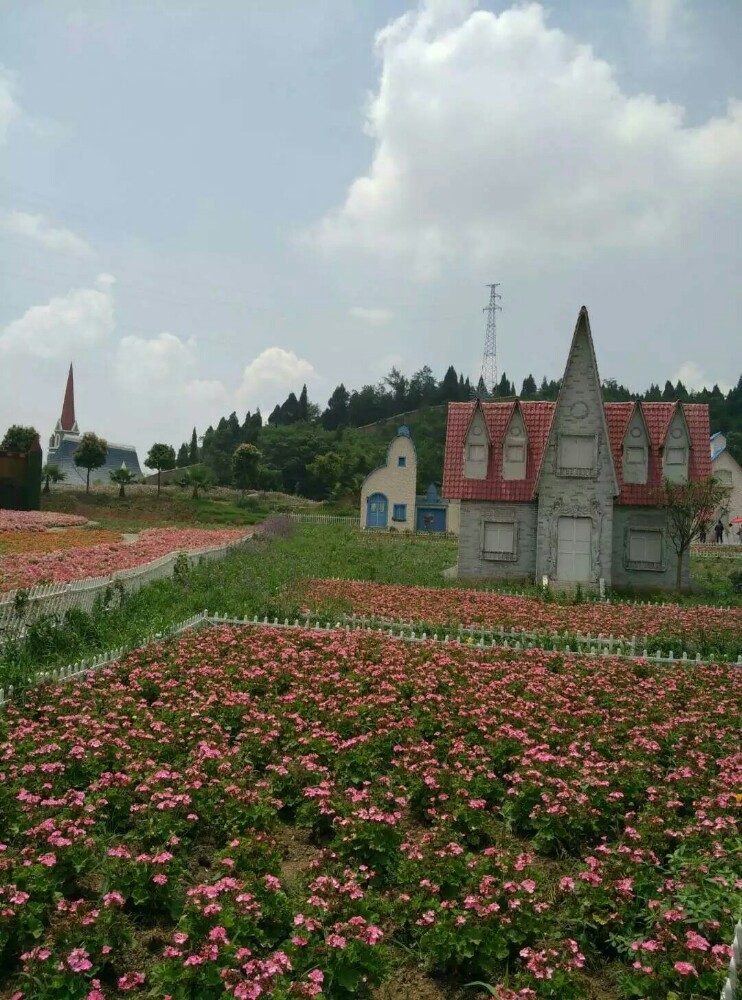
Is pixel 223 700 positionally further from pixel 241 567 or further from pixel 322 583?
pixel 241 567

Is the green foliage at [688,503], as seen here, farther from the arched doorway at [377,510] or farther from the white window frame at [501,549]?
the arched doorway at [377,510]

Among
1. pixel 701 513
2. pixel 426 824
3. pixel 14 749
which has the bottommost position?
pixel 426 824

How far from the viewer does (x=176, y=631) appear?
536 inches

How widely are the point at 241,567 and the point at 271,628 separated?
31.3ft

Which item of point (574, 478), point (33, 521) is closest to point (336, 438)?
point (33, 521)

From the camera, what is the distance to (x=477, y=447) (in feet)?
85.7

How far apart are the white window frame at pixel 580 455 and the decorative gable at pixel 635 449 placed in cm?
163

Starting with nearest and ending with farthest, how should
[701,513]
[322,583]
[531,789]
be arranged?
[531,789] → [322,583] → [701,513]

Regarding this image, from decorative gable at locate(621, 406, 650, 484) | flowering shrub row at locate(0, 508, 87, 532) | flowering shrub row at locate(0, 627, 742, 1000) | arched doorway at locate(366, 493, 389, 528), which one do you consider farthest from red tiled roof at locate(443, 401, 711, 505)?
arched doorway at locate(366, 493, 389, 528)

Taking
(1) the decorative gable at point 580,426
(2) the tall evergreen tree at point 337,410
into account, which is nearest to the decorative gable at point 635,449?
(1) the decorative gable at point 580,426

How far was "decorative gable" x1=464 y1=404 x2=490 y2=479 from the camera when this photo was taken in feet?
85.1

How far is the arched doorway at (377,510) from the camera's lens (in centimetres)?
5712

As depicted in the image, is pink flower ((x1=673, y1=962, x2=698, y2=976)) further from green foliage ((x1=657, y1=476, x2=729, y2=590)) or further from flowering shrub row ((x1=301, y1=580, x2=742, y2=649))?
green foliage ((x1=657, y1=476, x2=729, y2=590))

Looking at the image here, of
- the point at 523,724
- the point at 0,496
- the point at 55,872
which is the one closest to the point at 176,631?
the point at 523,724
